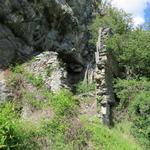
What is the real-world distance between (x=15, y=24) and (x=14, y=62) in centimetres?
218

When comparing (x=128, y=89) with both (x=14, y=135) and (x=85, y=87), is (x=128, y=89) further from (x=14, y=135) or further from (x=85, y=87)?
(x=14, y=135)

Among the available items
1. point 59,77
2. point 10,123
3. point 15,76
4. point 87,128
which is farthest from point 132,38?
point 10,123

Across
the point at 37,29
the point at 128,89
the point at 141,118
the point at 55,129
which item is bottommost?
the point at 55,129

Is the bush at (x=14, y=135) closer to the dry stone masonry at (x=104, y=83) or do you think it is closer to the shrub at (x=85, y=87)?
the dry stone masonry at (x=104, y=83)

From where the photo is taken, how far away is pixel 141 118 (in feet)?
61.3

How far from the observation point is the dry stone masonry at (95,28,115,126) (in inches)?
771

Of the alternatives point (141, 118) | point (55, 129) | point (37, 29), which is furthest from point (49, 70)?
point (55, 129)

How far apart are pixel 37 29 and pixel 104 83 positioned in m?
6.31

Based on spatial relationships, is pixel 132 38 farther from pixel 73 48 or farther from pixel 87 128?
pixel 87 128

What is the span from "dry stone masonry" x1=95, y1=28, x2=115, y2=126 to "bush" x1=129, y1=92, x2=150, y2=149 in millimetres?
1141

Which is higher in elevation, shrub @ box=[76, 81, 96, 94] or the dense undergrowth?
shrub @ box=[76, 81, 96, 94]

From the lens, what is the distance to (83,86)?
25.1 m

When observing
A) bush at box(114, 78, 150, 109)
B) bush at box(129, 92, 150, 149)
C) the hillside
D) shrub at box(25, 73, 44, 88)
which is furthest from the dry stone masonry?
shrub at box(25, 73, 44, 88)

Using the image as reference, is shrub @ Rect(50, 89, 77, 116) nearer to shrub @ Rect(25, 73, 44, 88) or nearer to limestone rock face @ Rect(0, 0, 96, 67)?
shrub @ Rect(25, 73, 44, 88)
